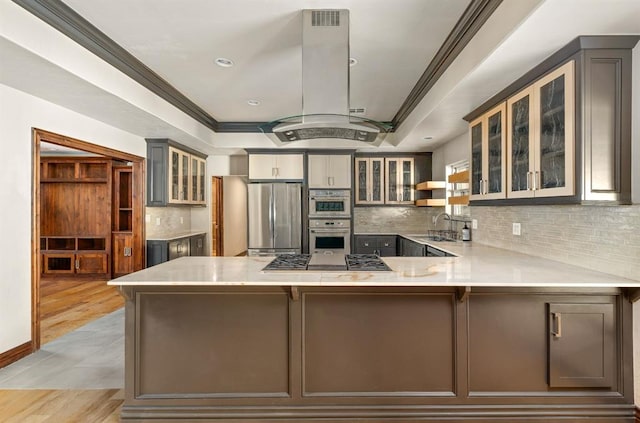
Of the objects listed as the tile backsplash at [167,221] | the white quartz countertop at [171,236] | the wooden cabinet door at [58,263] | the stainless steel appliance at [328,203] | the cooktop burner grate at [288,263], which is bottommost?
the wooden cabinet door at [58,263]

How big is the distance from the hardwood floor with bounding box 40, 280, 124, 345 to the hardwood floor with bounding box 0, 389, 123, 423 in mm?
1134

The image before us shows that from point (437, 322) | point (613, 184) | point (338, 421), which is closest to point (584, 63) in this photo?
point (613, 184)

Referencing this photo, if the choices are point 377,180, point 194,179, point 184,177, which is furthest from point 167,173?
point 377,180

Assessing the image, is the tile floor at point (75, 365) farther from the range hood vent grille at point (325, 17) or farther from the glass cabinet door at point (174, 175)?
the range hood vent grille at point (325, 17)

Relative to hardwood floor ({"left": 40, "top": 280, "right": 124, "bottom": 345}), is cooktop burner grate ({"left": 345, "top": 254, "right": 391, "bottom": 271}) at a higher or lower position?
higher

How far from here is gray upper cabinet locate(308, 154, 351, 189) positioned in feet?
19.0

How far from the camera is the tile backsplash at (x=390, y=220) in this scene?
6270 millimetres

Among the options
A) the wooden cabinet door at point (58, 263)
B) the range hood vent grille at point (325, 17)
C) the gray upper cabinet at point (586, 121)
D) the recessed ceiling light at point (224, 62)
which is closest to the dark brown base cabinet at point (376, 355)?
the gray upper cabinet at point (586, 121)

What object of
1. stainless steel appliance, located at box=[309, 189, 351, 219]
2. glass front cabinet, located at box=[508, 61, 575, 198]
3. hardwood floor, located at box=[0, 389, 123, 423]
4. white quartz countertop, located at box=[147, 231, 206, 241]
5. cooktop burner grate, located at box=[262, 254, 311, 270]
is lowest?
hardwood floor, located at box=[0, 389, 123, 423]

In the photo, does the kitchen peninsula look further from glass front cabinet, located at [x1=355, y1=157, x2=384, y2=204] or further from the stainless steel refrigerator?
glass front cabinet, located at [x1=355, y1=157, x2=384, y2=204]

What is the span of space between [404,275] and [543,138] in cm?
134

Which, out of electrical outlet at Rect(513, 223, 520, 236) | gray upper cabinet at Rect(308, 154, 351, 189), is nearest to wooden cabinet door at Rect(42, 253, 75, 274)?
gray upper cabinet at Rect(308, 154, 351, 189)

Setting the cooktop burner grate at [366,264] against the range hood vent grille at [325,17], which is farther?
the range hood vent grille at [325,17]

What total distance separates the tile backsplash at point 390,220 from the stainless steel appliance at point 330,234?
0.54m
